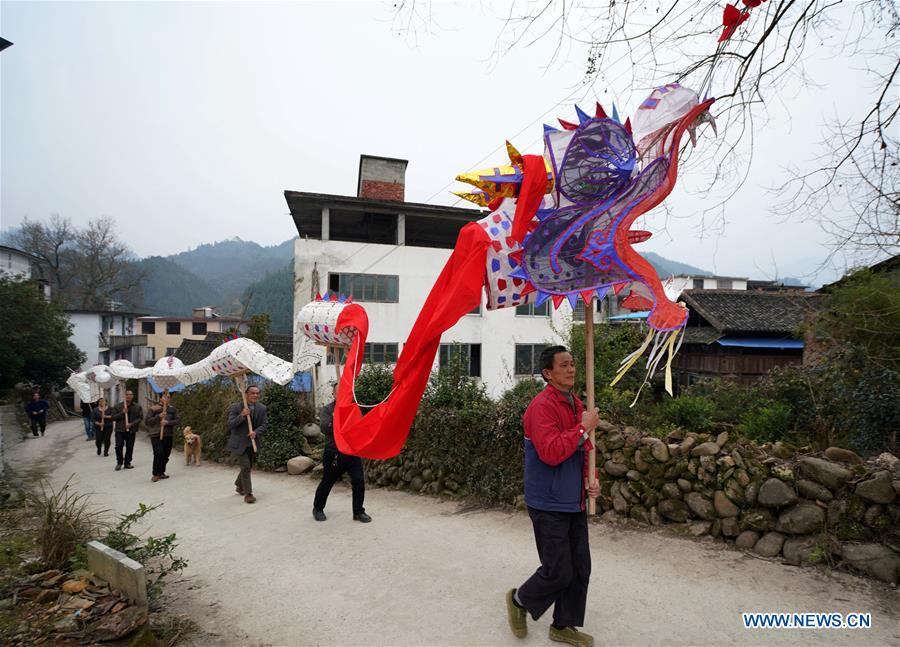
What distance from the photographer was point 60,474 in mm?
10250

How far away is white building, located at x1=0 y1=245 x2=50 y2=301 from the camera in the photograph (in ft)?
102

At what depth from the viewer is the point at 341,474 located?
639cm

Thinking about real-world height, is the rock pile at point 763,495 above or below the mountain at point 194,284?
below

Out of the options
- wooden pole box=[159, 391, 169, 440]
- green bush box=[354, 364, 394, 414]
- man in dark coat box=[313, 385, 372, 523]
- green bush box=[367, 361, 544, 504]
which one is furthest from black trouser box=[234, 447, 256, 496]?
wooden pole box=[159, 391, 169, 440]

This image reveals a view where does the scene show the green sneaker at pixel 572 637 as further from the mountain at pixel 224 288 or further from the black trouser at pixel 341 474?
the mountain at pixel 224 288

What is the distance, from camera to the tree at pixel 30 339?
21.7 m

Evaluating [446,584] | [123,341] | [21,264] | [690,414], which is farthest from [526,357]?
[21,264]

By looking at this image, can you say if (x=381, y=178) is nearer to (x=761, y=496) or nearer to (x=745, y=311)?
(x=745, y=311)

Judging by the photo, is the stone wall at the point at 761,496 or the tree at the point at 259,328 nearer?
the stone wall at the point at 761,496

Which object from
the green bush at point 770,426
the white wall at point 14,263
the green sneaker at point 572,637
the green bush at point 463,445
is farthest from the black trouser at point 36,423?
the green bush at point 770,426

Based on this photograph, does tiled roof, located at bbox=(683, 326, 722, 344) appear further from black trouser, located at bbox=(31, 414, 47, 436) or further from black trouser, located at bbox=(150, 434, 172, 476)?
black trouser, located at bbox=(31, 414, 47, 436)

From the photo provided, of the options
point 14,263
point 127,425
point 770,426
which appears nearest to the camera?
point 770,426

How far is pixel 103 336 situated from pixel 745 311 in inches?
1589

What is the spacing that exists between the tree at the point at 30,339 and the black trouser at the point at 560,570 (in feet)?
88.7
